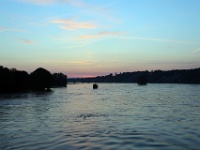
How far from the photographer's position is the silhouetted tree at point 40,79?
606 ft

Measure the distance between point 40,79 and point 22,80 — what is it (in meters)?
21.1

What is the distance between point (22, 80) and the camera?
164 metres

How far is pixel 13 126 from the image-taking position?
32.6 meters

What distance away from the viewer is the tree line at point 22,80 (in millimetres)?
137125

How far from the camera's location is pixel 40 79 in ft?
605

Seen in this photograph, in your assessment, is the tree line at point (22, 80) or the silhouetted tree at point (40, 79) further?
the silhouetted tree at point (40, 79)

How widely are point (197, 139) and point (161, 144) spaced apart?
393 cm

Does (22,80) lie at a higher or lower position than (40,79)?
lower

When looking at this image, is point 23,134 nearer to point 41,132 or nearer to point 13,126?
point 41,132

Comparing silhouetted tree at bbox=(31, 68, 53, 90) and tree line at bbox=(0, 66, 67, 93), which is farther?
silhouetted tree at bbox=(31, 68, 53, 90)

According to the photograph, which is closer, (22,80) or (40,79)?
(22,80)

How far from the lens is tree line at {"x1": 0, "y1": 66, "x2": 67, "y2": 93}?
137m

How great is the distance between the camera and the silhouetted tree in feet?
606

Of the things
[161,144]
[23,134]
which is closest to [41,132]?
[23,134]
